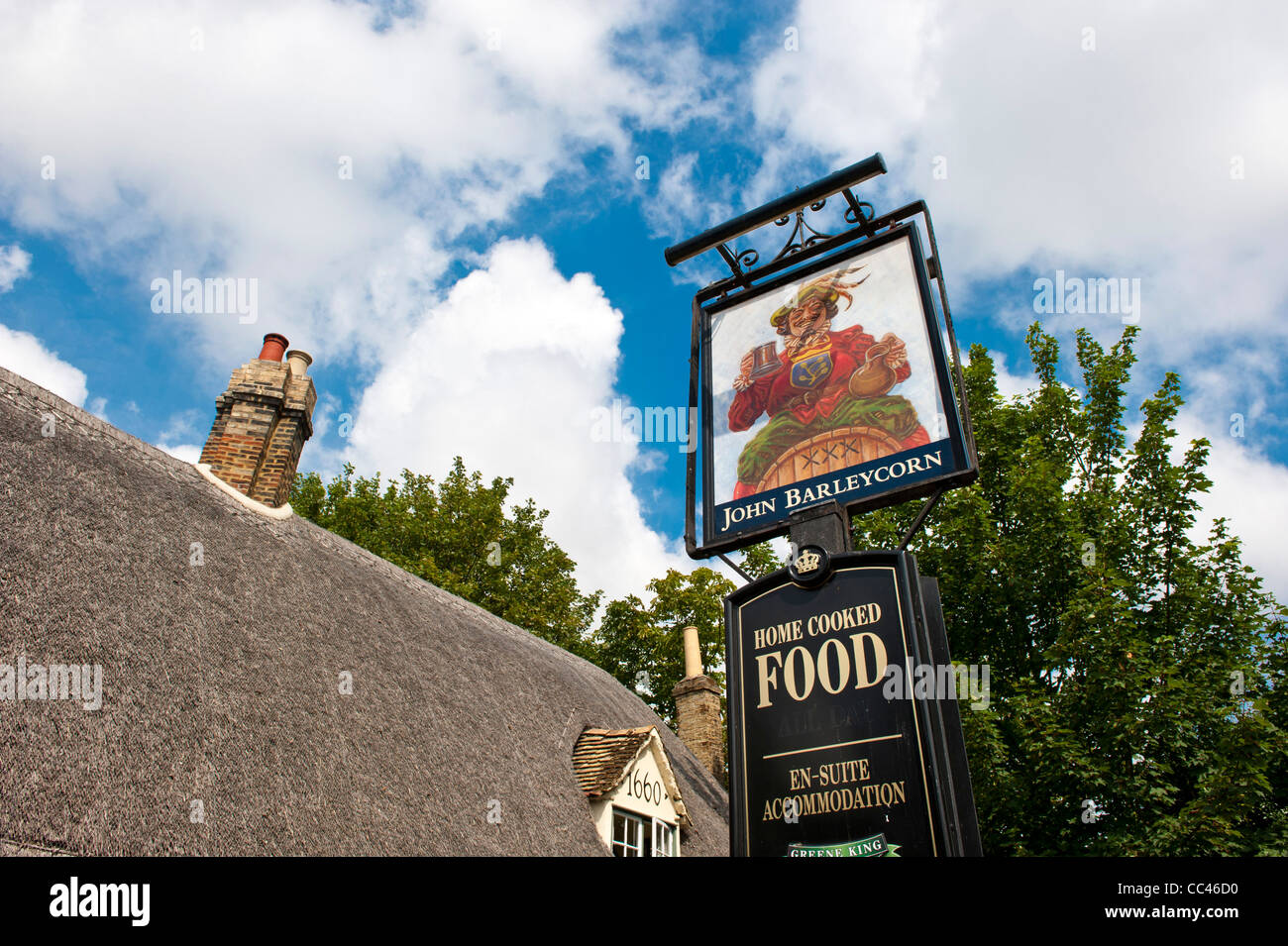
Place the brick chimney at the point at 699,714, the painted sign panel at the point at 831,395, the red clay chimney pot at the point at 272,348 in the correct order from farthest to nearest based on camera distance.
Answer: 1. the brick chimney at the point at 699,714
2. the red clay chimney pot at the point at 272,348
3. the painted sign panel at the point at 831,395

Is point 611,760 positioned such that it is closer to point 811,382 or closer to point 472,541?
point 811,382

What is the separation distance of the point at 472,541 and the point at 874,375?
2690 cm

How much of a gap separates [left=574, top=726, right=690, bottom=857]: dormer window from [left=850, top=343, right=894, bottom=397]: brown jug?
8491mm

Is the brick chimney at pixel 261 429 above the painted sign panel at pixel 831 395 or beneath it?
above

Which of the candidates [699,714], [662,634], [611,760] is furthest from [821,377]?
[662,634]

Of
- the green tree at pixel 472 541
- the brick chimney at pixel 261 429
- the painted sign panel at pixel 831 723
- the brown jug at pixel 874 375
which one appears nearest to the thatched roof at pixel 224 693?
the brick chimney at pixel 261 429

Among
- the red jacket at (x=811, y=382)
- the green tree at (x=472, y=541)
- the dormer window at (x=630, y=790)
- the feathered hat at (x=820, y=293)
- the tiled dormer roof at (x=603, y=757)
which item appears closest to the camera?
the red jacket at (x=811, y=382)

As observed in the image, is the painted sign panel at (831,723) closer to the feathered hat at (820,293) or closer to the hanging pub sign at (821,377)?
the hanging pub sign at (821,377)

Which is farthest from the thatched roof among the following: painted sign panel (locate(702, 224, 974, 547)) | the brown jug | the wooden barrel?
the brown jug

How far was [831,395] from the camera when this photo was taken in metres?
5.81

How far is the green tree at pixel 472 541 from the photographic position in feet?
97.7
